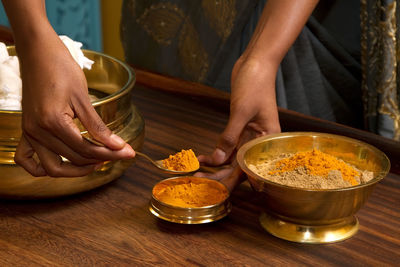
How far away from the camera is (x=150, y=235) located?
80cm

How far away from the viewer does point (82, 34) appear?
265cm

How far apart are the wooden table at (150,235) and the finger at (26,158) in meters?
0.08

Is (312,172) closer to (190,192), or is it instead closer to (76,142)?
(190,192)

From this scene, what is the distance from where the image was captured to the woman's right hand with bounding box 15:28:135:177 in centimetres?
76

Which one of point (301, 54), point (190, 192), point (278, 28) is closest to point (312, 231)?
point (190, 192)

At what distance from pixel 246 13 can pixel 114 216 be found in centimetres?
70

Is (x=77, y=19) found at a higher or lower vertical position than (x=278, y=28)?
lower

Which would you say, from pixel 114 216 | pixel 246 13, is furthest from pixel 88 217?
pixel 246 13

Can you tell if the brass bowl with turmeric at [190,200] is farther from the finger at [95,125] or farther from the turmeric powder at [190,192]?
the finger at [95,125]

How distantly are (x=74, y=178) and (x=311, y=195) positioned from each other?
338mm

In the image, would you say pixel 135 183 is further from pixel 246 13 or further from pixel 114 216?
pixel 246 13

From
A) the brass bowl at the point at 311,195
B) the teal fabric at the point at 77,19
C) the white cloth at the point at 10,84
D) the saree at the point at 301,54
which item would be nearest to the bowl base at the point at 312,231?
the brass bowl at the point at 311,195

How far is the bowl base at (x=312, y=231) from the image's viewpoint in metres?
0.78

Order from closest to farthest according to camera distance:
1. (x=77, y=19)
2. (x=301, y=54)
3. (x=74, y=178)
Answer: (x=74, y=178) → (x=301, y=54) → (x=77, y=19)
